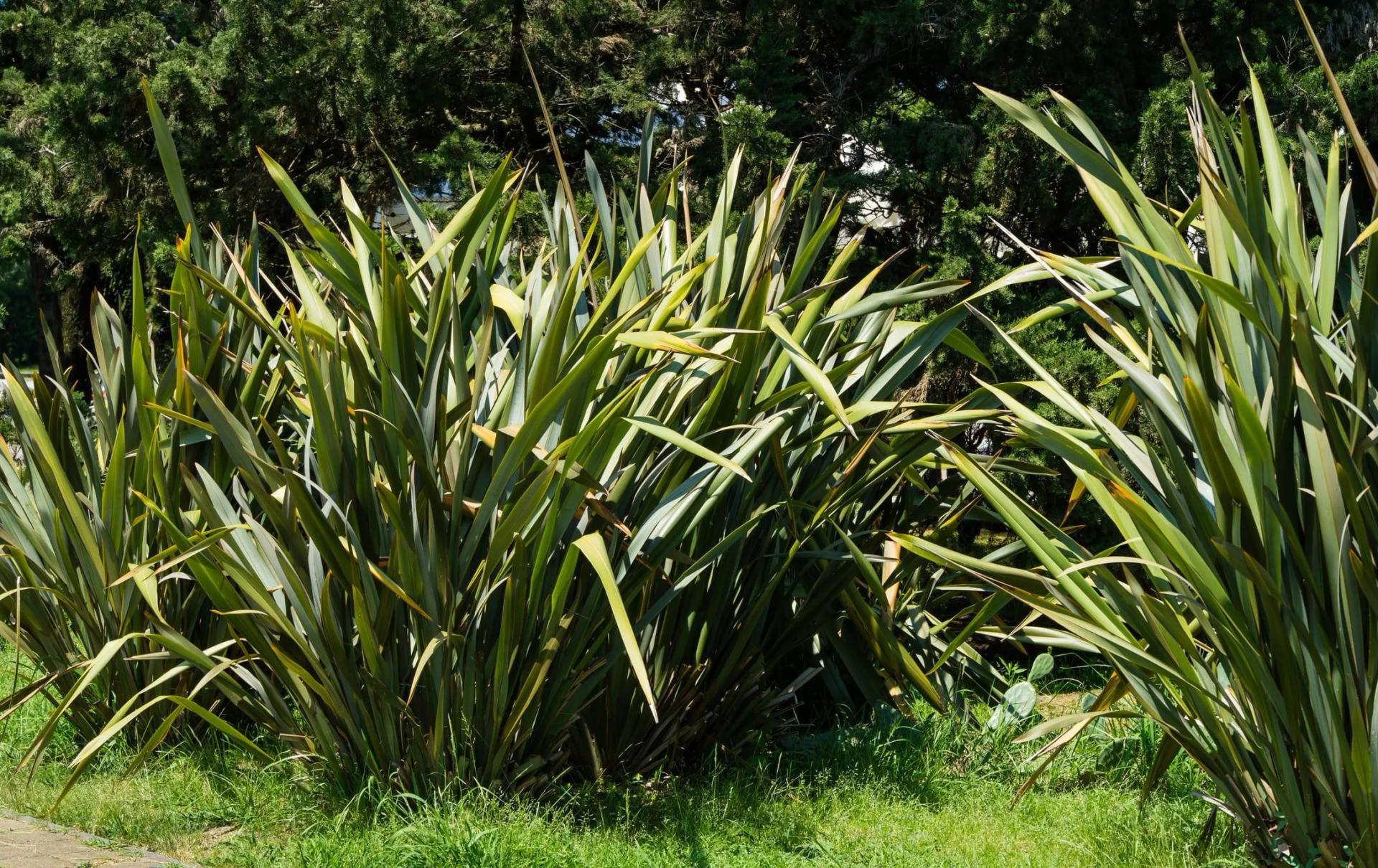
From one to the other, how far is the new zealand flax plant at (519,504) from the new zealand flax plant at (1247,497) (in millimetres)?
666

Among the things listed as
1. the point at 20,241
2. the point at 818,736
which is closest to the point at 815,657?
the point at 818,736

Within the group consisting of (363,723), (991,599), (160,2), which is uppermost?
Result: (160,2)

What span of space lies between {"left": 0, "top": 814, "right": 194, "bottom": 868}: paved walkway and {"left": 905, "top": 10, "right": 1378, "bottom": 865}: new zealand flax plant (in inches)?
94.1

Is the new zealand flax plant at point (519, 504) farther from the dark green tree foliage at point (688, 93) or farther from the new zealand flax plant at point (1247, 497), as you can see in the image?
the dark green tree foliage at point (688, 93)

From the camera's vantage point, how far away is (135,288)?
4051 millimetres

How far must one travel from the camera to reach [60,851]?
3.50 meters

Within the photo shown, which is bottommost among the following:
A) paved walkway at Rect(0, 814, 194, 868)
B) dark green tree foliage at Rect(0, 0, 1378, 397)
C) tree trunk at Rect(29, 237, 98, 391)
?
tree trunk at Rect(29, 237, 98, 391)

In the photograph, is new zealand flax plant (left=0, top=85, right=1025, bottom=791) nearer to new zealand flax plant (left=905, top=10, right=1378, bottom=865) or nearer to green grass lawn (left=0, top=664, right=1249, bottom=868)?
green grass lawn (left=0, top=664, right=1249, bottom=868)

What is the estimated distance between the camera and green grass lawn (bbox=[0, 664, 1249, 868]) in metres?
3.34

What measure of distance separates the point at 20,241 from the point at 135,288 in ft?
34.3

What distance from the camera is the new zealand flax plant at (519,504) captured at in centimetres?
338

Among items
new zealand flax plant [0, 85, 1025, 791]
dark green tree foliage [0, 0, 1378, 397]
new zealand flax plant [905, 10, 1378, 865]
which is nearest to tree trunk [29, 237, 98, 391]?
dark green tree foliage [0, 0, 1378, 397]

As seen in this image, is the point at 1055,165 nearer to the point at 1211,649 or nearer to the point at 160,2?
the point at 1211,649

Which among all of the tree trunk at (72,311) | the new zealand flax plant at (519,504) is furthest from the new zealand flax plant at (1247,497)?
the tree trunk at (72,311)
